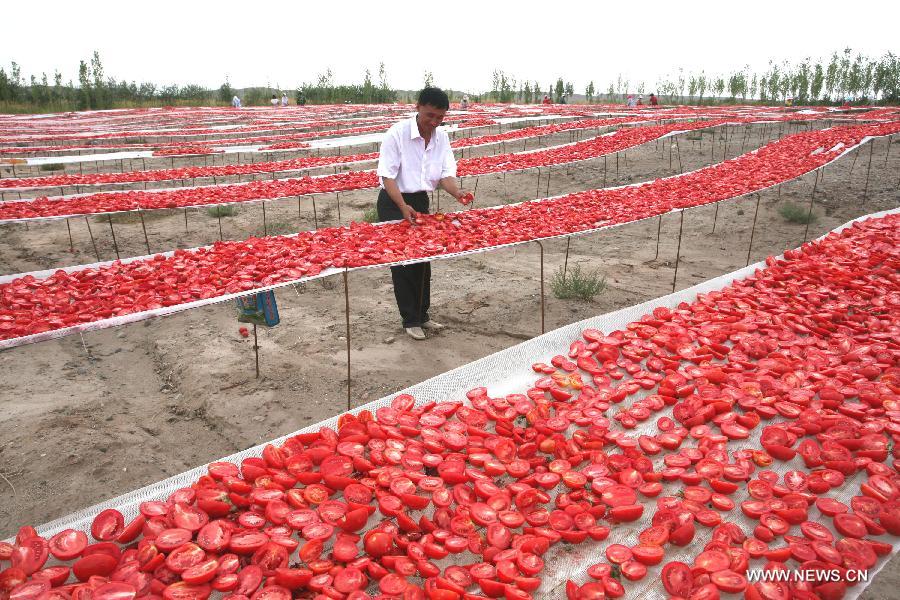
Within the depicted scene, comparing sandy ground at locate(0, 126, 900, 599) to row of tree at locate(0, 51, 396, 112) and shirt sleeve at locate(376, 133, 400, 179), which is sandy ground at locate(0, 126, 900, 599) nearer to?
shirt sleeve at locate(376, 133, 400, 179)

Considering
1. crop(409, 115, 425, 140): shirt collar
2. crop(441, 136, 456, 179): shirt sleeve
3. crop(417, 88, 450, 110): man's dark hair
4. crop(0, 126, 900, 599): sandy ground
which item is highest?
crop(417, 88, 450, 110): man's dark hair

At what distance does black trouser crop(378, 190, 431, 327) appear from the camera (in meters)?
4.91

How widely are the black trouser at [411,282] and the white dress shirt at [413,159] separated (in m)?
0.20

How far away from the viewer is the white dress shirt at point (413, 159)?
4684mm

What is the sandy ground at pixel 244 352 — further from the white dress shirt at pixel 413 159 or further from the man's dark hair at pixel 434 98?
the man's dark hair at pixel 434 98

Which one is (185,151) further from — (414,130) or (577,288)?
(577,288)

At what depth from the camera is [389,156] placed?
4.73m

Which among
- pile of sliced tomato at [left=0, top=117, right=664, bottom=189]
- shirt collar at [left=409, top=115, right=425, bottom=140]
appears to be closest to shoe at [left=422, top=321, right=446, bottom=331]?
shirt collar at [left=409, top=115, right=425, bottom=140]

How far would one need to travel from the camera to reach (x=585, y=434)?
2445mm

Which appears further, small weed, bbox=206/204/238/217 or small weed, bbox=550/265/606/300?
small weed, bbox=206/204/238/217

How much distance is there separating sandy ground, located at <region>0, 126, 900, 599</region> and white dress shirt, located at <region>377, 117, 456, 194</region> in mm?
1546

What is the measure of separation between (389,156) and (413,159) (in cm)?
23

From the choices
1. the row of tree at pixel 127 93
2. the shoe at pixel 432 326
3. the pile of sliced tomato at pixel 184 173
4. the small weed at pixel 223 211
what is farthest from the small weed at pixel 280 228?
the row of tree at pixel 127 93

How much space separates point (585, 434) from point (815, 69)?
4026 cm
